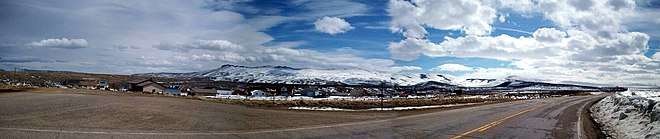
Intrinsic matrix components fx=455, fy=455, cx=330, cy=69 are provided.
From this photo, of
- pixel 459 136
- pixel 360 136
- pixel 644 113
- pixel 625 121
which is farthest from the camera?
pixel 625 121

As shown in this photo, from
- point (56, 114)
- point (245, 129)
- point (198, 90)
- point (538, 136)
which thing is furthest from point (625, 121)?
point (198, 90)

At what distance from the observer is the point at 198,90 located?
114938 mm

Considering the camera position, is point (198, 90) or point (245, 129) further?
point (198, 90)

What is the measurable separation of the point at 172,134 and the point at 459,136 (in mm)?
9169

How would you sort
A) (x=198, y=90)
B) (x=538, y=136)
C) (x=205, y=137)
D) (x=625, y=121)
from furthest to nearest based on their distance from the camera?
(x=198, y=90), (x=625, y=121), (x=538, y=136), (x=205, y=137)

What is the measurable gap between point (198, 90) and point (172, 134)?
105557 millimetres

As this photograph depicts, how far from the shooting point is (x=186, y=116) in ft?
60.7

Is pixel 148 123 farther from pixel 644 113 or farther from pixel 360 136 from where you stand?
pixel 644 113

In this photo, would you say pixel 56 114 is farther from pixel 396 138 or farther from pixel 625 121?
pixel 625 121

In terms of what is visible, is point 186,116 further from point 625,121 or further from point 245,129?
point 625,121

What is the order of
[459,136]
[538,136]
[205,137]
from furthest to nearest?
[538,136] < [459,136] < [205,137]

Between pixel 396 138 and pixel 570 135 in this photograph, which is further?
pixel 570 135

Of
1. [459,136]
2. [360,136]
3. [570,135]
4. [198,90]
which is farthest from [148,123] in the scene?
[198,90]

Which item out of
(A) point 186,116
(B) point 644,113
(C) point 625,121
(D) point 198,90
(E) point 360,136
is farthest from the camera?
(D) point 198,90
